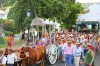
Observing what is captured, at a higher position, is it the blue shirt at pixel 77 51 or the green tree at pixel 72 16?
the blue shirt at pixel 77 51

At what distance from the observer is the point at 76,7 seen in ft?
168

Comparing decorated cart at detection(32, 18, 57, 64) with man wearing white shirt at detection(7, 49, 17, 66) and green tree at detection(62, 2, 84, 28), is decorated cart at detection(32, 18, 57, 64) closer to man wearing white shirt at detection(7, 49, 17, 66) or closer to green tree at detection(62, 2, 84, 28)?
man wearing white shirt at detection(7, 49, 17, 66)

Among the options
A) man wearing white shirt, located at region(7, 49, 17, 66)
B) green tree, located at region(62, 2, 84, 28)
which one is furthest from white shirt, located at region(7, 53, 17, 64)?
green tree, located at region(62, 2, 84, 28)

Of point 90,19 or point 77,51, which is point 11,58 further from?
point 90,19

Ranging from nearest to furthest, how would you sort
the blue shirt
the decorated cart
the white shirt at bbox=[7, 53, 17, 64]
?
1. the white shirt at bbox=[7, 53, 17, 64]
2. the blue shirt
3. the decorated cart

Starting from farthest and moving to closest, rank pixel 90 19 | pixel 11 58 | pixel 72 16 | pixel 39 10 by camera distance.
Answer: pixel 90 19
pixel 72 16
pixel 39 10
pixel 11 58

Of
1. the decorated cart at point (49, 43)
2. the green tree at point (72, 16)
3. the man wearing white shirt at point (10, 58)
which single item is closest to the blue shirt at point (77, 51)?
the decorated cart at point (49, 43)

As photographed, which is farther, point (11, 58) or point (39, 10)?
point (39, 10)

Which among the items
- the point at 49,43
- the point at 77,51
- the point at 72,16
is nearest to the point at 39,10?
the point at 49,43

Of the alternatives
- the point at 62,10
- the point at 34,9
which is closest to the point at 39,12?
the point at 34,9

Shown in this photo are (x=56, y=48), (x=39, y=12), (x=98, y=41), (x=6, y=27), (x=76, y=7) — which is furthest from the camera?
(x=6, y=27)

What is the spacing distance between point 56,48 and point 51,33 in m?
2.38

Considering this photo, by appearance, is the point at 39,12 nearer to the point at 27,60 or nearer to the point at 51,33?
the point at 51,33

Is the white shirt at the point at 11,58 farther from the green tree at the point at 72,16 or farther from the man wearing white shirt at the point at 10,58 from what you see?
the green tree at the point at 72,16
